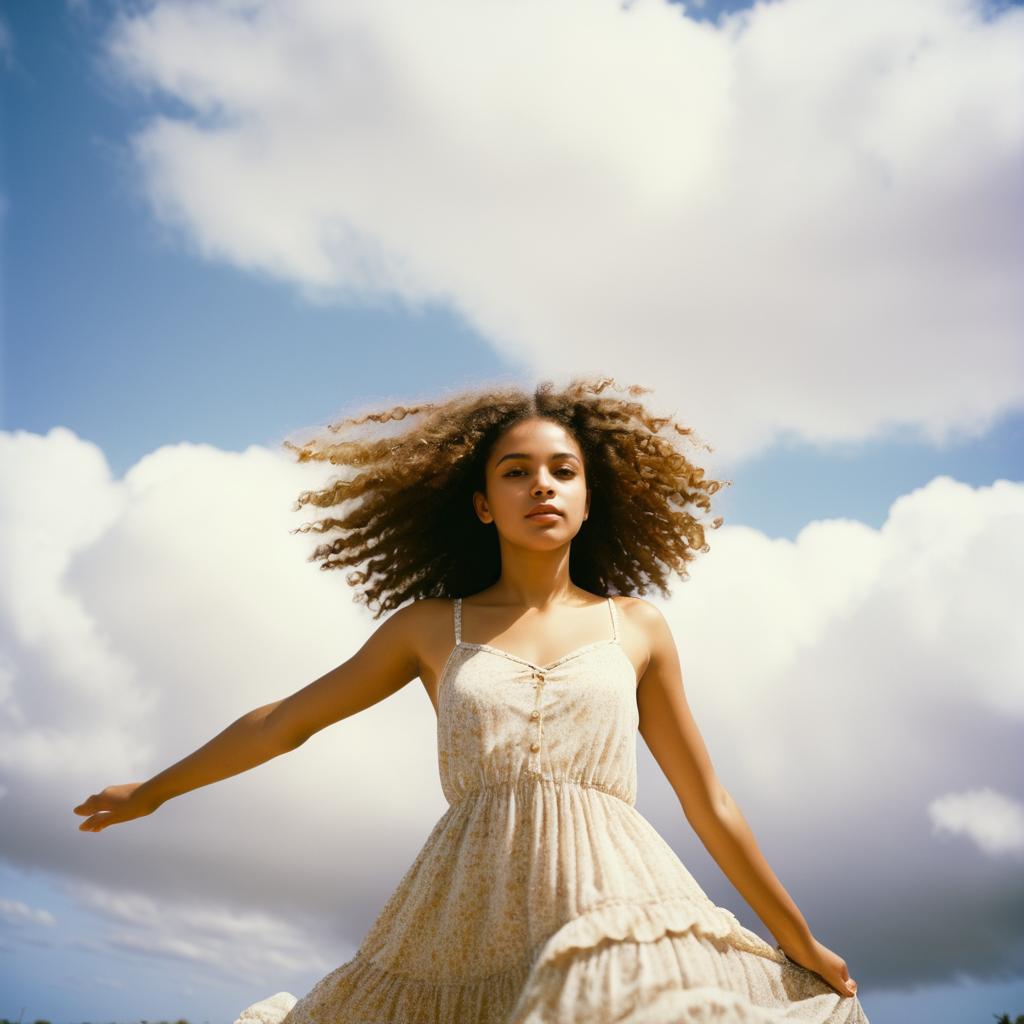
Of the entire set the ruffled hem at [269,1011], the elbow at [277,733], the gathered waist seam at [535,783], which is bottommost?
the ruffled hem at [269,1011]

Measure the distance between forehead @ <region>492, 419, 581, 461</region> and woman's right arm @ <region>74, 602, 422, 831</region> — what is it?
704 mm

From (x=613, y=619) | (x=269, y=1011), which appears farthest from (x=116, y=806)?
(x=613, y=619)

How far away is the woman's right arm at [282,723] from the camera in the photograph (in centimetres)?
405

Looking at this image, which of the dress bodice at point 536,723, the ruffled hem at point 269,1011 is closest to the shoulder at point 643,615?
the dress bodice at point 536,723

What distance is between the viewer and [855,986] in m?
3.70

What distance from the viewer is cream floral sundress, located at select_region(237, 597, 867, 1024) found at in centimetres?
300

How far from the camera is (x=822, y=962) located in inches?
144

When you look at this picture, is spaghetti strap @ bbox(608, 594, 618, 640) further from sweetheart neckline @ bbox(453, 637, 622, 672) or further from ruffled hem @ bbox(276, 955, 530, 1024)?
ruffled hem @ bbox(276, 955, 530, 1024)

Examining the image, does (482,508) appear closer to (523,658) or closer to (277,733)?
(523,658)

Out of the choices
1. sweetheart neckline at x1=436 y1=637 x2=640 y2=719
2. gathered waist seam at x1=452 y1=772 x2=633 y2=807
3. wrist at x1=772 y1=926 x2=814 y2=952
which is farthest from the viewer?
sweetheart neckline at x1=436 y1=637 x2=640 y2=719

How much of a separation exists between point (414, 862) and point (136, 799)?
1122mm

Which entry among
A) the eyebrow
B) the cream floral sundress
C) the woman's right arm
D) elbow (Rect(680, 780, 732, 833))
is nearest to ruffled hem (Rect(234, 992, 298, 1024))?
the cream floral sundress

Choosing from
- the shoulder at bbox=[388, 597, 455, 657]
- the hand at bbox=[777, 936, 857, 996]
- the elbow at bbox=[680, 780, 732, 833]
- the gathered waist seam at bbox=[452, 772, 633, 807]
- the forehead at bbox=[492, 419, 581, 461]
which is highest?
the forehead at bbox=[492, 419, 581, 461]

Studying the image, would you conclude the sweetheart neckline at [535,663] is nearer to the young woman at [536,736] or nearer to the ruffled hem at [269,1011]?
the young woman at [536,736]
